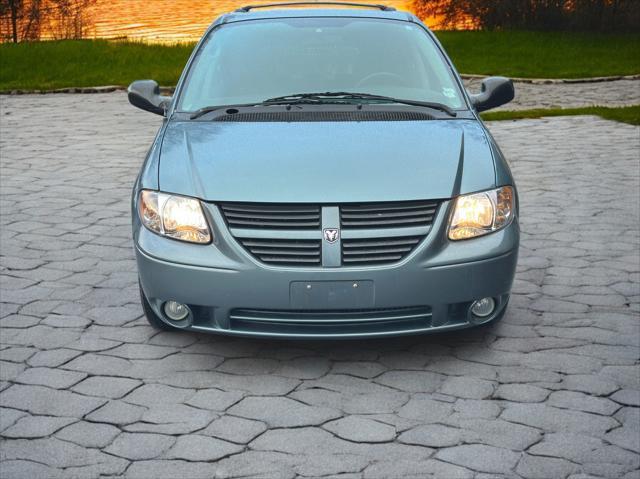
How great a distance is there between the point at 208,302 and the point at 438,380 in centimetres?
116

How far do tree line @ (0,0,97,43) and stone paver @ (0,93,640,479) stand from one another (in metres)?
22.2

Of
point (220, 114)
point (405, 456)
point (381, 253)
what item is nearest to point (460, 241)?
point (381, 253)

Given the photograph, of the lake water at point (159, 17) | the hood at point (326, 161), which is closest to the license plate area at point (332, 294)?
the hood at point (326, 161)

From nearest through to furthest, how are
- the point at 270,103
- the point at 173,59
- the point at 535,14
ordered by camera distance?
the point at 270,103 < the point at 173,59 < the point at 535,14

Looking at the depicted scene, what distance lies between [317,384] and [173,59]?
1915cm

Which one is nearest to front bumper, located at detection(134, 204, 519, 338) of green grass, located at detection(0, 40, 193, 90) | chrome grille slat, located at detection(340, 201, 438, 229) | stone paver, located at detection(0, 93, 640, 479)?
chrome grille slat, located at detection(340, 201, 438, 229)

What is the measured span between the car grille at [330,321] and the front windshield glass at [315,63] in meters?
1.62

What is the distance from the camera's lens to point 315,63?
6102 mm

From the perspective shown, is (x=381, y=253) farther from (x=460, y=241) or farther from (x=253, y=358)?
(x=253, y=358)

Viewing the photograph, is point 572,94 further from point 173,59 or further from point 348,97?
point 348,97

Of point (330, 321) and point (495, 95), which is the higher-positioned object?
point (495, 95)

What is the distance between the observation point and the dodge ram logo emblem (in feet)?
14.9

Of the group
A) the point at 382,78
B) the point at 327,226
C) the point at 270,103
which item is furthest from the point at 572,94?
the point at 327,226

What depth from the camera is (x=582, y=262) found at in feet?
22.4
